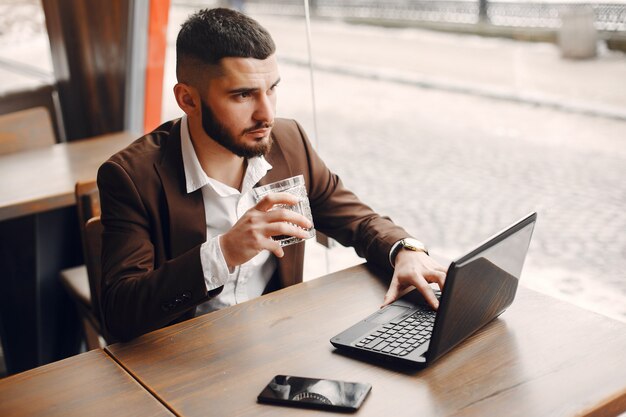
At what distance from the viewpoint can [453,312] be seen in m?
1.40

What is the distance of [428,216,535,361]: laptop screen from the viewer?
53.8 inches

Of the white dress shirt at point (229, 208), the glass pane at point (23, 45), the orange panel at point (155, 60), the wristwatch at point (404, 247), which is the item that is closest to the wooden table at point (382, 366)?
the wristwatch at point (404, 247)

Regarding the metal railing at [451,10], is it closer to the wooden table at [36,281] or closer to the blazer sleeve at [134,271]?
the wooden table at [36,281]

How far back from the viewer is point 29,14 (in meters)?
5.19

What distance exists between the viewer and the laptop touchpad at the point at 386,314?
1604mm

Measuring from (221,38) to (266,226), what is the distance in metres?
0.53

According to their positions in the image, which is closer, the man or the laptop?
the laptop

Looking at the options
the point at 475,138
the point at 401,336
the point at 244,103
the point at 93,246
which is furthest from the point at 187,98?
the point at 475,138

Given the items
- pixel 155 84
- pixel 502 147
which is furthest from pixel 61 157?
pixel 502 147

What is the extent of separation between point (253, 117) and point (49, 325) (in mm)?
1859

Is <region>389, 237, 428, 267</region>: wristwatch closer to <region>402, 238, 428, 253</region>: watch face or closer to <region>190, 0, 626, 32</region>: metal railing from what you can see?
<region>402, 238, 428, 253</region>: watch face

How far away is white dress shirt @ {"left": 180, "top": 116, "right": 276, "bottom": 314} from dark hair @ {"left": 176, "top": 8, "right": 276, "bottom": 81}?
20 cm

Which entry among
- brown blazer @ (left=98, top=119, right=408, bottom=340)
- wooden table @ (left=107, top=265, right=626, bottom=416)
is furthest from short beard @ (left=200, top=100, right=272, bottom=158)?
wooden table @ (left=107, top=265, right=626, bottom=416)

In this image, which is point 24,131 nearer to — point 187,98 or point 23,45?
point 187,98
